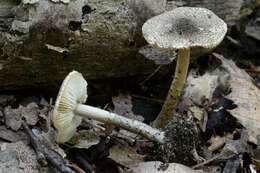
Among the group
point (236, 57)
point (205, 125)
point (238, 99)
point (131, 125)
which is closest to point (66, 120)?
point (131, 125)

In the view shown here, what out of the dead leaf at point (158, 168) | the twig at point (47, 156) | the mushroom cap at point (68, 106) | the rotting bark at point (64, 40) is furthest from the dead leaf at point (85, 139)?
the rotting bark at point (64, 40)

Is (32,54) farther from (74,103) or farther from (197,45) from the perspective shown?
(197,45)

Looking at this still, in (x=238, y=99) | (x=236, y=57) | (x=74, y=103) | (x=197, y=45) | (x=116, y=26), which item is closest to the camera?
(x=197, y=45)

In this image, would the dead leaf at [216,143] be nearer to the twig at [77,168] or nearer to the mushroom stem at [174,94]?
the mushroom stem at [174,94]

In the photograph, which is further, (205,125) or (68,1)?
(205,125)

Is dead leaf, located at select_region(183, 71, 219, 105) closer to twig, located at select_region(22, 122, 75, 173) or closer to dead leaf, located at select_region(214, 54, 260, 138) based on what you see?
dead leaf, located at select_region(214, 54, 260, 138)

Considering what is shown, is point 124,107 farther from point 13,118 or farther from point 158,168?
point 13,118
